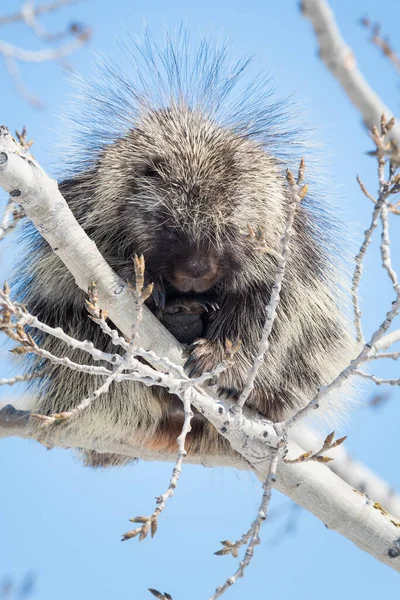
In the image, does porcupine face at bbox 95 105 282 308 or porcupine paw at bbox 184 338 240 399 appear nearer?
porcupine paw at bbox 184 338 240 399

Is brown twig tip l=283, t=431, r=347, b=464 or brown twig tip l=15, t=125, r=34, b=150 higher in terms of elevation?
brown twig tip l=15, t=125, r=34, b=150

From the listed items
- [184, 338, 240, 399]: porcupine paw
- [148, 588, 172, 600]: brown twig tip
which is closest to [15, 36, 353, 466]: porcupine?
[184, 338, 240, 399]: porcupine paw

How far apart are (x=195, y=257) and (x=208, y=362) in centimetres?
39

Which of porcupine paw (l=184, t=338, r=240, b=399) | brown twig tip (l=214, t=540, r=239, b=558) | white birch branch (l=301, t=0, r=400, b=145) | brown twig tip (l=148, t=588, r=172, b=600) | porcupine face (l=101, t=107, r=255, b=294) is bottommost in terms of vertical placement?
brown twig tip (l=148, t=588, r=172, b=600)

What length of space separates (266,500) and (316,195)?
5.19ft

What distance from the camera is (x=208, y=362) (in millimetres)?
2941

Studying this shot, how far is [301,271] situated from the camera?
A: 334 cm

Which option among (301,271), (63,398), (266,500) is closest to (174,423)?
(63,398)

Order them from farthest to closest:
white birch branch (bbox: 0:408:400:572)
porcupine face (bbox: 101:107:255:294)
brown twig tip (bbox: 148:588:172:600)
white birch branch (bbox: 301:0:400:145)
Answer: porcupine face (bbox: 101:107:255:294) < white birch branch (bbox: 0:408:400:572) < brown twig tip (bbox: 148:588:172:600) < white birch branch (bbox: 301:0:400:145)

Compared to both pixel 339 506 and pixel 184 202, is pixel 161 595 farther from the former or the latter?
pixel 184 202

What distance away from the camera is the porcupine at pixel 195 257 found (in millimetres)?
3082

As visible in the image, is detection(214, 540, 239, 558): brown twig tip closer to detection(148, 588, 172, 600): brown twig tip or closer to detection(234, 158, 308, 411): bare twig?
detection(148, 588, 172, 600): brown twig tip

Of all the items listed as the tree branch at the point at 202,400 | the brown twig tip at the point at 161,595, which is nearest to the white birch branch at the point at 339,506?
the tree branch at the point at 202,400

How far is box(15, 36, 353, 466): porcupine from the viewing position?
308 cm
